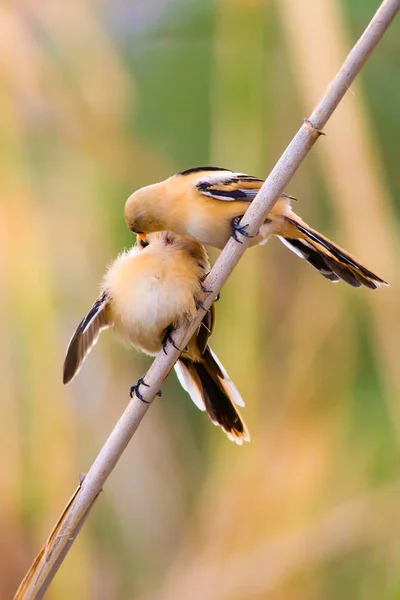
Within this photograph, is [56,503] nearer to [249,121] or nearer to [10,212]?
[10,212]

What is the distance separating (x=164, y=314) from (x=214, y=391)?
0.64 feet

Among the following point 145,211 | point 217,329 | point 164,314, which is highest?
point 145,211

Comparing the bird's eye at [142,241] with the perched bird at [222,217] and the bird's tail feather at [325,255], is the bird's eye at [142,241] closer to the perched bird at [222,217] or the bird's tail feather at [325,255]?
the perched bird at [222,217]

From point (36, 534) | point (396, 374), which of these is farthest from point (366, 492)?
point (36, 534)

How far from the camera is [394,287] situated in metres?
1.60

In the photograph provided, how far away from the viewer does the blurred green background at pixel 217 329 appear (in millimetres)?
1603

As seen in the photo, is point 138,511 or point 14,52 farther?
point 138,511

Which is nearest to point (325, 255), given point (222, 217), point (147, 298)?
point (222, 217)

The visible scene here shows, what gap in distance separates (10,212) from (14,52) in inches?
14.0

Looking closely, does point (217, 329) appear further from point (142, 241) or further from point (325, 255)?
point (325, 255)

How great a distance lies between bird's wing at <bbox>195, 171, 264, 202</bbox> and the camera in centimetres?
115

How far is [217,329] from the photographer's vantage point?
172cm

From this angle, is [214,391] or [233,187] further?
[214,391]

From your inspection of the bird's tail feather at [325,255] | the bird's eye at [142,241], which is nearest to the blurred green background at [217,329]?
the bird's eye at [142,241]
